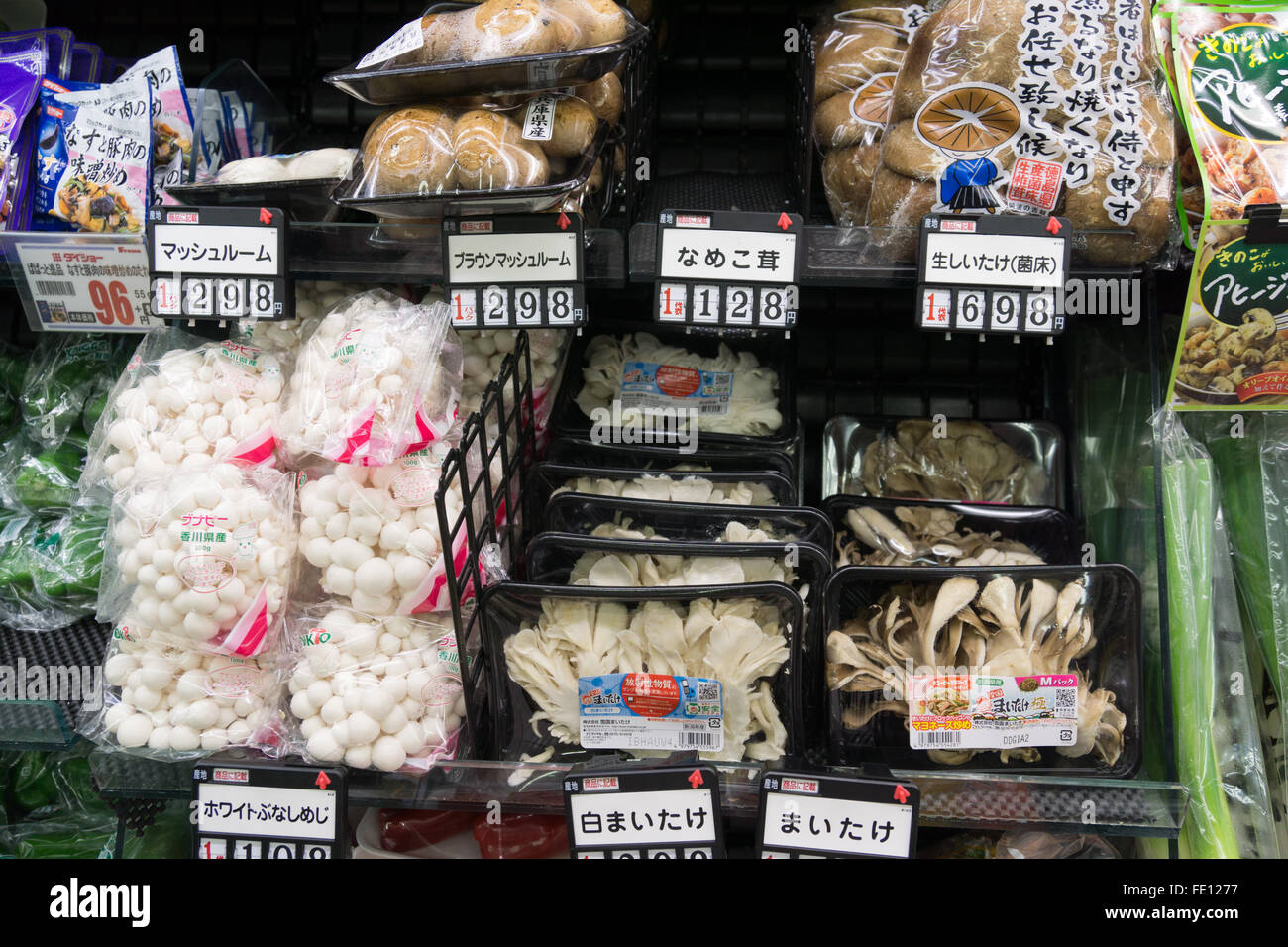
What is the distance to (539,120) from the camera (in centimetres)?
117

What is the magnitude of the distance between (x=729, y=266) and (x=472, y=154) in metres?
0.34

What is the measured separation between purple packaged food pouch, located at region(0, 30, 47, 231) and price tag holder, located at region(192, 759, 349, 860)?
0.98 metres

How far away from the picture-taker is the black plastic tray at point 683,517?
51.1 inches

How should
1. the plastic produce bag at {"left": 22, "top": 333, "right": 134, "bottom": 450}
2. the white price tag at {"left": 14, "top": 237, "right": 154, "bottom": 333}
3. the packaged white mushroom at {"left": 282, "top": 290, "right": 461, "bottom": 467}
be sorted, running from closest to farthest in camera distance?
the packaged white mushroom at {"left": 282, "top": 290, "right": 461, "bottom": 467}
the white price tag at {"left": 14, "top": 237, "right": 154, "bottom": 333}
the plastic produce bag at {"left": 22, "top": 333, "right": 134, "bottom": 450}

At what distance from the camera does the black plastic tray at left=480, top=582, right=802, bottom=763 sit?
1.16 m

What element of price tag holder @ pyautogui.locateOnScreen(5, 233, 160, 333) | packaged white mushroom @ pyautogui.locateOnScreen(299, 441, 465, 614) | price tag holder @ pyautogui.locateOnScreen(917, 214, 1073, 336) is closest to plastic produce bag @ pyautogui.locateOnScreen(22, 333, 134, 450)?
price tag holder @ pyautogui.locateOnScreen(5, 233, 160, 333)

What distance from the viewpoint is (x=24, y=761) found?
67.0 inches

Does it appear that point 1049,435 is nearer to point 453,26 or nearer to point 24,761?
point 453,26

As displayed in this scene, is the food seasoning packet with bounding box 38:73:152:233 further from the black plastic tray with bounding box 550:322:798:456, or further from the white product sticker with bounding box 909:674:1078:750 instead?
the white product sticker with bounding box 909:674:1078:750

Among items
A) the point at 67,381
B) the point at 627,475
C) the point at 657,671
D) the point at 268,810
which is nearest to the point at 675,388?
the point at 627,475

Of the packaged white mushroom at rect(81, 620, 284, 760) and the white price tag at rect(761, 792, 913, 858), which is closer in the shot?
the white price tag at rect(761, 792, 913, 858)

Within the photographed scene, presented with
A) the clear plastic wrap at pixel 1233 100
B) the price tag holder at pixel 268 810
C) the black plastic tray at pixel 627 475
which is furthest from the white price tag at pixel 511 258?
the clear plastic wrap at pixel 1233 100

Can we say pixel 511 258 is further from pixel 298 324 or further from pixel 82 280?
pixel 82 280
